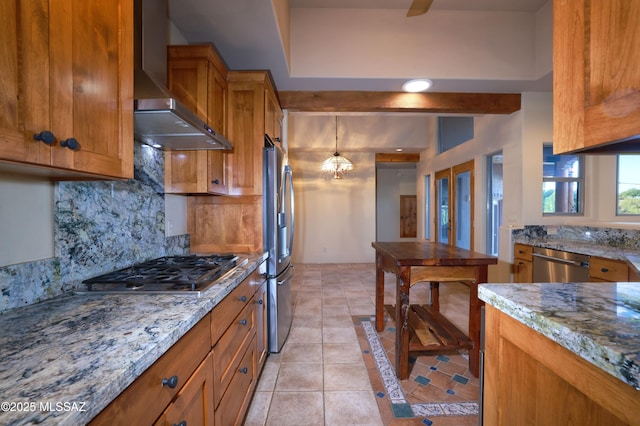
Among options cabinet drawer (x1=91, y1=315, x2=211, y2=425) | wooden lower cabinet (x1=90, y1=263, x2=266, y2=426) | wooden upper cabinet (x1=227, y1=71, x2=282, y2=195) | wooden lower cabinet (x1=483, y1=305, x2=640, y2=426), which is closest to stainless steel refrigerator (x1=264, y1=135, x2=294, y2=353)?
wooden upper cabinet (x1=227, y1=71, x2=282, y2=195)

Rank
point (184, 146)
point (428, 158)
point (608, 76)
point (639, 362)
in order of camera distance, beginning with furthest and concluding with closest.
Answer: point (428, 158) → point (184, 146) → point (608, 76) → point (639, 362)

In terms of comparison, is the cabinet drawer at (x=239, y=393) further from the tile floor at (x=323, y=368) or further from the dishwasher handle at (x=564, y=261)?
the dishwasher handle at (x=564, y=261)

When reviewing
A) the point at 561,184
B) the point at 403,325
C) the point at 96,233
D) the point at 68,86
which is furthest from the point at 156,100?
the point at 561,184

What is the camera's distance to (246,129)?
217cm

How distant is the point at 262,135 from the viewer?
2164 millimetres

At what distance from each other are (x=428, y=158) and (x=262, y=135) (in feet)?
15.1

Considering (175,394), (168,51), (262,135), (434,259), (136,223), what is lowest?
(175,394)

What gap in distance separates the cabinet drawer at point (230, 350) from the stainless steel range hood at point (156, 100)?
1.04 meters

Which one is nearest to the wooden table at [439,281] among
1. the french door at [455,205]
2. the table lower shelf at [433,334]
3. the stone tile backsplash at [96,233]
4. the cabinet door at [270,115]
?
the table lower shelf at [433,334]

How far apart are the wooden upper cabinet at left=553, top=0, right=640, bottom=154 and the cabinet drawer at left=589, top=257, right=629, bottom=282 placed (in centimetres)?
195

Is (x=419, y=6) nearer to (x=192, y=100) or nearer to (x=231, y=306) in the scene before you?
(x=192, y=100)

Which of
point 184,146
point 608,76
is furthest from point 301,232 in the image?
point 608,76

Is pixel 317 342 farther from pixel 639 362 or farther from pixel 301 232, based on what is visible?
pixel 301 232

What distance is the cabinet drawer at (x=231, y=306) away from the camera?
109cm
